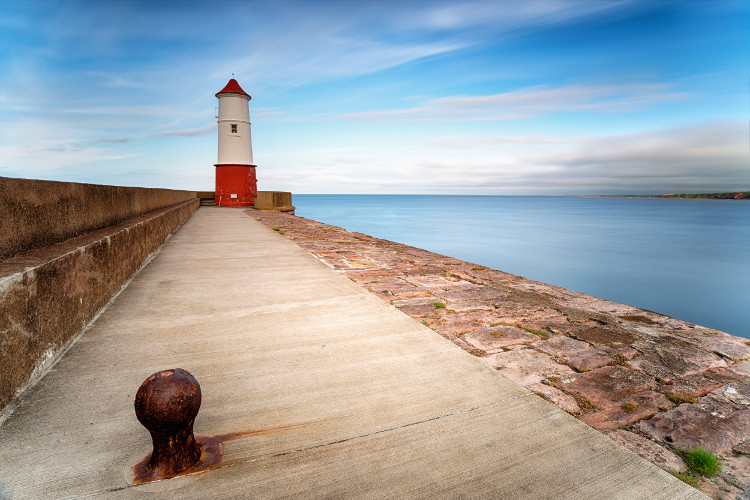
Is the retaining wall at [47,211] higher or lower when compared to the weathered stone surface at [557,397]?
higher

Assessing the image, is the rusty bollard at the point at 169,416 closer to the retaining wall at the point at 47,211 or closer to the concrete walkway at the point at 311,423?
the concrete walkway at the point at 311,423

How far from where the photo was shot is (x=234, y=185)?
2458 centimetres

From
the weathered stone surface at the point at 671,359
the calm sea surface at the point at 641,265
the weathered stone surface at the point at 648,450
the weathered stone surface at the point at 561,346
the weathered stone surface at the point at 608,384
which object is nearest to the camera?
the weathered stone surface at the point at 648,450

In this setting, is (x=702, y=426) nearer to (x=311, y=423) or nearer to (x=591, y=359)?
(x=591, y=359)

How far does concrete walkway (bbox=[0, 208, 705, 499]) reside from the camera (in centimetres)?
155

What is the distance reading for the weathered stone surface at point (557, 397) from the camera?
218 cm

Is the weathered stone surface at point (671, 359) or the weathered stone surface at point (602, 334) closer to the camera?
the weathered stone surface at point (671, 359)

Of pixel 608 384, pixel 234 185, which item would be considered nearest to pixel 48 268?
pixel 608 384

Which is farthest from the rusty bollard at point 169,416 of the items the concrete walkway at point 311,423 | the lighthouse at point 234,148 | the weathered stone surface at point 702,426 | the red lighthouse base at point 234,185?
the lighthouse at point 234,148

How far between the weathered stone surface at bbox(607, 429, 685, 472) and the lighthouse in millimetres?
25093

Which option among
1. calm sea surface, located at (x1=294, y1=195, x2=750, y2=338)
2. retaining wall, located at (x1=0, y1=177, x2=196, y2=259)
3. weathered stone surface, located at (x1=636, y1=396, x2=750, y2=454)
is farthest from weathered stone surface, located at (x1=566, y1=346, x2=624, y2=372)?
calm sea surface, located at (x1=294, y1=195, x2=750, y2=338)

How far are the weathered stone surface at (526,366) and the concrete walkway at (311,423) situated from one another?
0.51 ft

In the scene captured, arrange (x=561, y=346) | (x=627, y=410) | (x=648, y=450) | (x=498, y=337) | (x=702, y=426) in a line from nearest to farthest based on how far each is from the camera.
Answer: (x=648, y=450), (x=702, y=426), (x=627, y=410), (x=561, y=346), (x=498, y=337)

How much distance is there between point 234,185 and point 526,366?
80.3ft
